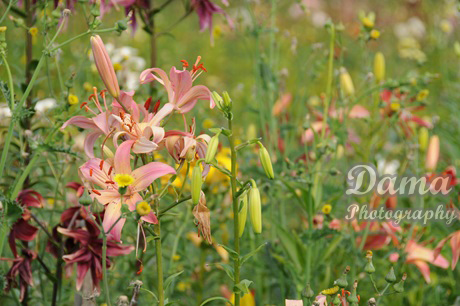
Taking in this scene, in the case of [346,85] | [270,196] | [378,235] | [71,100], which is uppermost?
[346,85]

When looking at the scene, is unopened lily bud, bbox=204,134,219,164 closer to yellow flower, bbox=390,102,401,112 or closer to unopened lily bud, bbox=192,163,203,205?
unopened lily bud, bbox=192,163,203,205

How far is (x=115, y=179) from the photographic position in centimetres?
97

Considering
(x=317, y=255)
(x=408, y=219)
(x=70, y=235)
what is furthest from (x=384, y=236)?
(x=70, y=235)

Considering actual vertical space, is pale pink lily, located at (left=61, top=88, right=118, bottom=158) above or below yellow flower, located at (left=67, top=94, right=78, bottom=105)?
below

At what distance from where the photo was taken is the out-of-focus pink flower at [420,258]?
1632 mm

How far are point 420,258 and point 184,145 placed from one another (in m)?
0.86

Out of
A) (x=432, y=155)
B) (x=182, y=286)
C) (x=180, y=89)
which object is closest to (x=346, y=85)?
(x=432, y=155)

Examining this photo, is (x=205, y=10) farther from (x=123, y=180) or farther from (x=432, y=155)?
(x=123, y=180)

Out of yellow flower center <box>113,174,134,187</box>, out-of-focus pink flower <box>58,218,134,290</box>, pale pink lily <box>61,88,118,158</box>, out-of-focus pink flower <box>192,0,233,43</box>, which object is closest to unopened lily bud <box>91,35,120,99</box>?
pale pink lily <box>61,88,118,158</box>

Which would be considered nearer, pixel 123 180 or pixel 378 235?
pixel 123 180

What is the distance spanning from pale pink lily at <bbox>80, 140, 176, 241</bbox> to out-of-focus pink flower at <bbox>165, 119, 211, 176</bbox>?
4 cm

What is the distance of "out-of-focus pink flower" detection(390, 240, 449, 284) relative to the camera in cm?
163

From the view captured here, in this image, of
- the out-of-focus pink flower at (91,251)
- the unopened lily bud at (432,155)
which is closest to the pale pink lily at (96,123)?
the out-of-focus pink flower at (91,251)

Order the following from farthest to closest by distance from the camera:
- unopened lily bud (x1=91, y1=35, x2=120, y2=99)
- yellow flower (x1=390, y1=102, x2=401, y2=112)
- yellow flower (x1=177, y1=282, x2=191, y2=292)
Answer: yellow flower (x1=177, y1=282, x2=191, y2=292)
yellow flower (x1=390, y1=102, x2=401, y2=112)
unopened lily bud (x1=91, y1=35, x2=120, y2=99)
